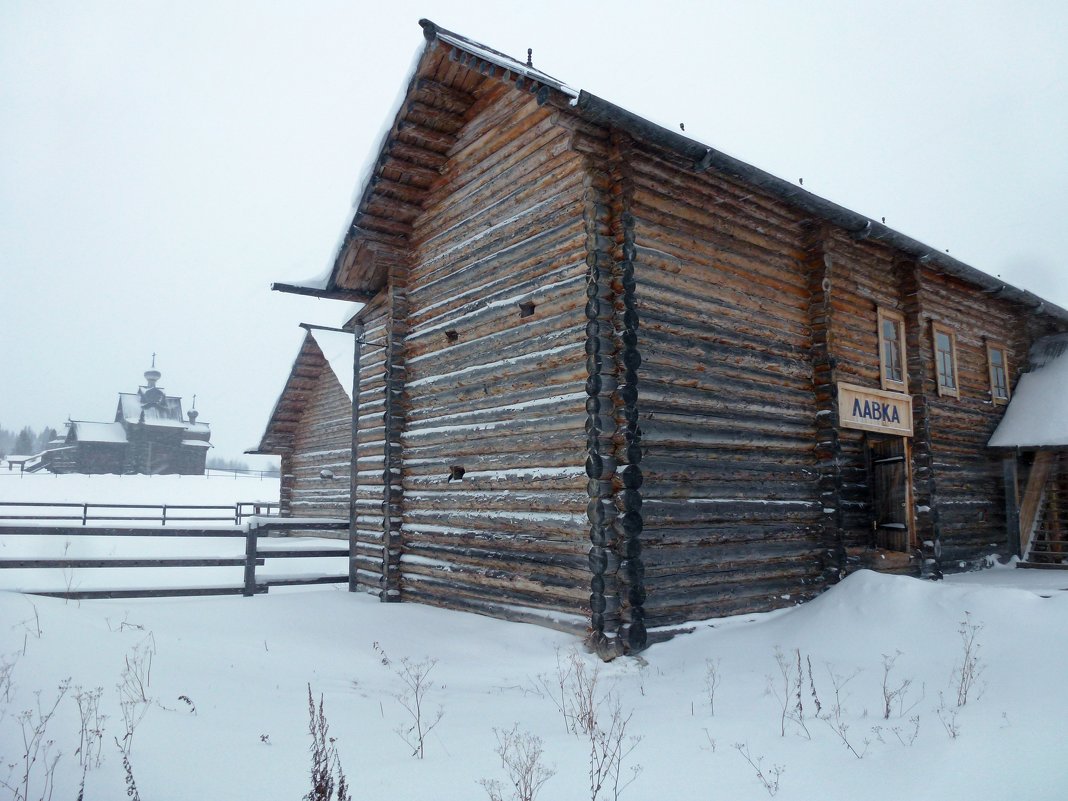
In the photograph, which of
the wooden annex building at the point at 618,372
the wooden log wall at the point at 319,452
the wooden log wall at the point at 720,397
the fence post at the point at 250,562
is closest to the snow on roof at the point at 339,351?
the wooden log wall at the point at 319,452

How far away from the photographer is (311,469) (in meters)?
24.2

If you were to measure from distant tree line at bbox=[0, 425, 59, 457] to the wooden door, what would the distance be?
102 m

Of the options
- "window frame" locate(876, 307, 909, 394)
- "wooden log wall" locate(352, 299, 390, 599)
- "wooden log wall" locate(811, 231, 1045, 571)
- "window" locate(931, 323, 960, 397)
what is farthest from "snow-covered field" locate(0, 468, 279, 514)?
"window" locate(931, 323, 960, 397)

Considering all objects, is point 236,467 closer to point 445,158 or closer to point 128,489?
point 128,489

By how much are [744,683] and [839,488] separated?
4.55 metres

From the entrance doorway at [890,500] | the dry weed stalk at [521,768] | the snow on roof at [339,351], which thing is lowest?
the dry weed stalk at [521,768]

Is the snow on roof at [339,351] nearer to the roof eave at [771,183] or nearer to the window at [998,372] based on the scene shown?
the roof eave at [771,183]

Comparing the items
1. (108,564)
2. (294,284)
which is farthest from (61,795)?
(294,284)

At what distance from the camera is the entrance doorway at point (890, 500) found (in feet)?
40.0

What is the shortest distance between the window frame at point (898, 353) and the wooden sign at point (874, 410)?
0.18m

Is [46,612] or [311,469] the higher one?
[311,469]

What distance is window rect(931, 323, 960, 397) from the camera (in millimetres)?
13922

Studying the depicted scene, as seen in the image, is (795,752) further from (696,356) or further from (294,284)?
(294,284)

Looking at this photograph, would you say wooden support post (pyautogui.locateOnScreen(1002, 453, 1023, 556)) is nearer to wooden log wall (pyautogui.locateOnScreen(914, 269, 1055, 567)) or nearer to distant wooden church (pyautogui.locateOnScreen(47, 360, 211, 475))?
wooden log wall (pyautogui.locateOnScreen(914, 269, 1055, 567))
